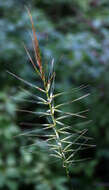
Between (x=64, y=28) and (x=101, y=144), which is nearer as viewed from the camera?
(x=101, y=144)

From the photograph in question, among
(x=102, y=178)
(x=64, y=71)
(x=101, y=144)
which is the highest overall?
(x=64, y=71)

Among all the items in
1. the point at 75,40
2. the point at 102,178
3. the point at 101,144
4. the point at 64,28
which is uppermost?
the point at 75,40

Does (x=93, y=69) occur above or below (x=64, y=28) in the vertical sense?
above

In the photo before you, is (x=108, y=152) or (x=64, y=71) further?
(x=64, y=71)

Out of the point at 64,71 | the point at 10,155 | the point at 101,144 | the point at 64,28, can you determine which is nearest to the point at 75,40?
the point at 64,71

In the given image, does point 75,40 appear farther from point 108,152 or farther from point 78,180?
point 78,180

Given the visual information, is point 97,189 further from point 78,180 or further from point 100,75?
point 100,75

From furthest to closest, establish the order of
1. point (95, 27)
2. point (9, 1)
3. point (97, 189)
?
1. point (9, 1)
2. point (95, 27)
3. point (97, 189)

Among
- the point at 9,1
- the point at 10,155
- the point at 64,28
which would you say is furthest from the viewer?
the point at 64,28

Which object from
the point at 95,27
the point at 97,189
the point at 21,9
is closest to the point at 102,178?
the point at 97,189
